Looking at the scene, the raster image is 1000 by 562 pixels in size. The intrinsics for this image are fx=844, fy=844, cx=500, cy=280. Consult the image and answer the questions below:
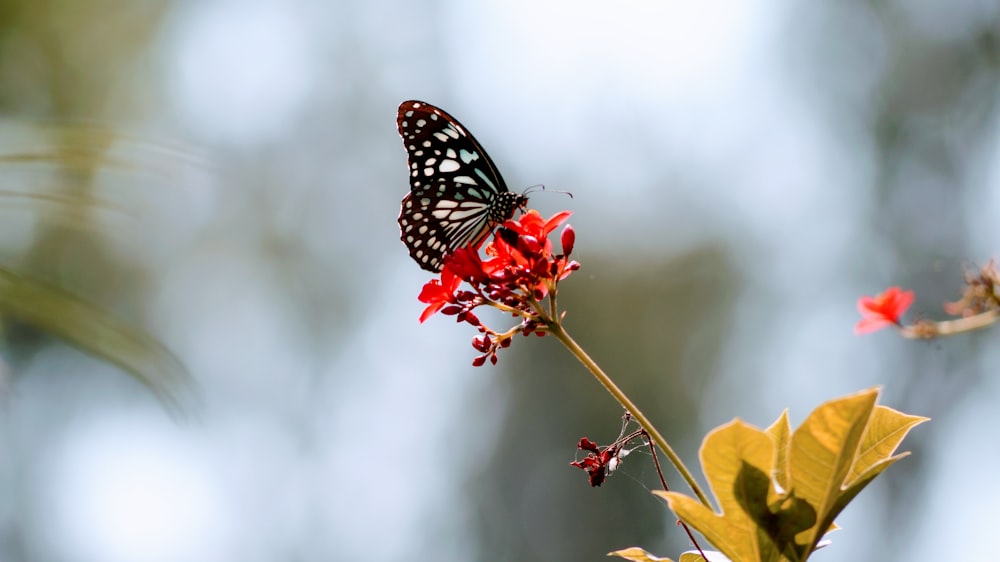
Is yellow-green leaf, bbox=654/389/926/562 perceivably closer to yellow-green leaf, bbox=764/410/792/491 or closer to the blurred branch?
yellow-green leaf, bbox=764/410/792/491

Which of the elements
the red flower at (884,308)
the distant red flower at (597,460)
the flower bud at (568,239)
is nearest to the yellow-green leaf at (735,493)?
the distant red flower at (597,460)

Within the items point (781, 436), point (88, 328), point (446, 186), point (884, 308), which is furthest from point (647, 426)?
point (446, 186)

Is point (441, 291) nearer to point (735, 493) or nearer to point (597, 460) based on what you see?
point (597, 460)

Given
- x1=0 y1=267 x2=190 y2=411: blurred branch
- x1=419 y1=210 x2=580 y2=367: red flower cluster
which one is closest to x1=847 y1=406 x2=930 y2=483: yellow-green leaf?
x1=419 y1=210 x2=580 y2=367: red flower cluster

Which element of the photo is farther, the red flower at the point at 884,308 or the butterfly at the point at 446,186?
the butterfly at the point at 446,186

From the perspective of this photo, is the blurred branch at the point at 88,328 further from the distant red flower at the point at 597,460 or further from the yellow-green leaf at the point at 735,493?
the distant red flower at the point at 597,460

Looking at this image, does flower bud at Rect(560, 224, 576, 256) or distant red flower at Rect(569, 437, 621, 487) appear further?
flower bud at Rect(560, 224, 576, 256)
